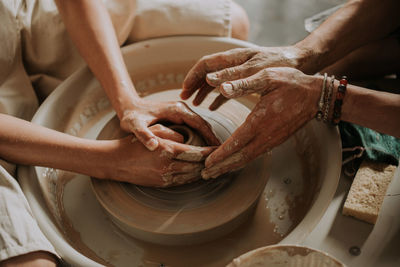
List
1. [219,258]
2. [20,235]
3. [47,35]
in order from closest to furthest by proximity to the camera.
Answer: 1. [20,235]
2. [219,258]
3. [47,35]

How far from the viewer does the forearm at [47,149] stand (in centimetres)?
141

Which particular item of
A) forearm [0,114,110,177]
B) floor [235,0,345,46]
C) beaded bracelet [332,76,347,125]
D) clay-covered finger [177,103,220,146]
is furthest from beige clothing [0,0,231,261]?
floor [235,0,345,46]

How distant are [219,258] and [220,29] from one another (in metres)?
1.19

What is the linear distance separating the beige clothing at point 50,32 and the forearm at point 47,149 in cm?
34

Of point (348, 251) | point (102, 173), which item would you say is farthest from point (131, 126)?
point (348, 251)

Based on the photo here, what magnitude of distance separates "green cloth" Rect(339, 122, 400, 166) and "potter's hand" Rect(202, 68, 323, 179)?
0.37 meters

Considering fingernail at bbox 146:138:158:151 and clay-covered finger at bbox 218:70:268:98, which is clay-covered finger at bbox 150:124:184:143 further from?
clay-covered finger at bbox 218:70:268:98

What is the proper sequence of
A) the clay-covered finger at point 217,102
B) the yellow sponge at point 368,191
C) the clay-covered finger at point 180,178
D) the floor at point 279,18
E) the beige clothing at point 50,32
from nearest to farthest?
the clay-covered finger at point 180,178 → the yellow sponge at point 368,191 → the clay-covered finger at point 217,102 → the beige clothing at point 50,32 → the floor at point 279,18

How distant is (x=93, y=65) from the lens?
5.76 feet

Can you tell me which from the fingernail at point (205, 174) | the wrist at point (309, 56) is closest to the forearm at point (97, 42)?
the fingernail at point (205, 174)

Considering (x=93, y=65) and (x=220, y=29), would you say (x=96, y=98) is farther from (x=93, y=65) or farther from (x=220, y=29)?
(x=220, y=29)

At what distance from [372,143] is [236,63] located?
2.33ft

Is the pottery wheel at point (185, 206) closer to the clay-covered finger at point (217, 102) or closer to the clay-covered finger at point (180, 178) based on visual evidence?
the clay-covered finger at point (180, 178)

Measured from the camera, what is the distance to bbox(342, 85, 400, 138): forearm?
4.51ft
